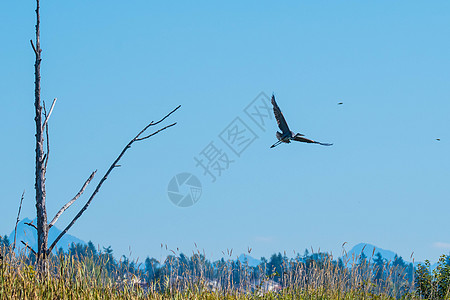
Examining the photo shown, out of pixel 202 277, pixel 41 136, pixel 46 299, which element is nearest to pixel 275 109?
pixel 202 277

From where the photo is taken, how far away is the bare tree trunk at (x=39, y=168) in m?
8.10

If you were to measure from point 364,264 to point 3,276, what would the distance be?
6171mm

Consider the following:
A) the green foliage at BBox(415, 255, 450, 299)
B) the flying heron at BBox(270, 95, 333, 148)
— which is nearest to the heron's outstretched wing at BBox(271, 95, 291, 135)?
the flying heron at BBox(270, 95, 333, 148)

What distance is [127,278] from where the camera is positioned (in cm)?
781

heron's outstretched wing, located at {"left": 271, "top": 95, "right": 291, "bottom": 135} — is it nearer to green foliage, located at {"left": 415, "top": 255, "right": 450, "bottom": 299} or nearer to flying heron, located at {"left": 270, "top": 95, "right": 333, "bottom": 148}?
flying heron, located at {"left": 270, "top": 95, "right": 333, "bottom": 148}

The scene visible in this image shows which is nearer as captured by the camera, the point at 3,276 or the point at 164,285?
the point at 3,276

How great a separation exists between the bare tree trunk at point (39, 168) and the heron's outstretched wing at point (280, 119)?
12.4 feet

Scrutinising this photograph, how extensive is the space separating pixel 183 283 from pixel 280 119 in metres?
3.08

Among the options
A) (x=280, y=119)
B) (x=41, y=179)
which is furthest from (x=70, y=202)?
(x=280, y=119)

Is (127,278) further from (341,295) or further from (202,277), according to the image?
(341,295)

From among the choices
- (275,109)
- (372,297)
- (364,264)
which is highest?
→ (275,109)

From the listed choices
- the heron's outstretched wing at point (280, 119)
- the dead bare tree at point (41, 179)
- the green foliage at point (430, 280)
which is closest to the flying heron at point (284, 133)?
the heron's outstretched wing at point (280, 119)

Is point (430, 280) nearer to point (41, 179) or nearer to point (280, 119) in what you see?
point (280, 119)

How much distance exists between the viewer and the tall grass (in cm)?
686
